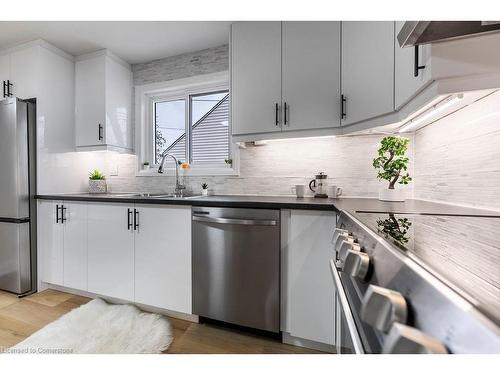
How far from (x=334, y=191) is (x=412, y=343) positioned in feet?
5.48

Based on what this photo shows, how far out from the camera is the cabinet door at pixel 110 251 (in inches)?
74.2

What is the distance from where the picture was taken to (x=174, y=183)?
99.5 inches

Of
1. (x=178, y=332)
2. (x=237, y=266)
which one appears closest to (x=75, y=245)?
(x=178, y=332)

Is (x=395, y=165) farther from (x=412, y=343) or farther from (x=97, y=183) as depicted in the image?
(x=97, y=183)

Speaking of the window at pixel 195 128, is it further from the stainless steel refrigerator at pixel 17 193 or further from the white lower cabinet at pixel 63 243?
the stainless steel refrigerator at pixel 17 193

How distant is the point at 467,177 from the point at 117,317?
94.3 inches

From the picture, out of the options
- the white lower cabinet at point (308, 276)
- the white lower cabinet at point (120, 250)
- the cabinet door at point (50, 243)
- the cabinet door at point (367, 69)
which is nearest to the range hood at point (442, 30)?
the cabinet door at point (367, 69)

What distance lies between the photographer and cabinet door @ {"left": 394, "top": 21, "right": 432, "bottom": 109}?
893mm

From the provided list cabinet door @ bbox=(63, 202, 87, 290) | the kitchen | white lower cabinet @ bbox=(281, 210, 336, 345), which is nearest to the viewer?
the kitchen

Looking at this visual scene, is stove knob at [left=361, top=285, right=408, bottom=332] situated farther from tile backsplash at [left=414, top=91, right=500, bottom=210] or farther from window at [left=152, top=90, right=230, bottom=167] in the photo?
window at [left=152, top=90, right=230, bottom=167]

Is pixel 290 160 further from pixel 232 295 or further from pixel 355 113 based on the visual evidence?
pixel 232 295

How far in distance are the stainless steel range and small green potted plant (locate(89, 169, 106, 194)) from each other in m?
2.79

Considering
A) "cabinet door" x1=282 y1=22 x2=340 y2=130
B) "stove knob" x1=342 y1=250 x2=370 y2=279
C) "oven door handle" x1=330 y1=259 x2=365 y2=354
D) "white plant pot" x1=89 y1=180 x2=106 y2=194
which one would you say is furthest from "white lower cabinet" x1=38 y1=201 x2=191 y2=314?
"stove knob" x1=342 y1=250 x2=370 y2=279
